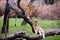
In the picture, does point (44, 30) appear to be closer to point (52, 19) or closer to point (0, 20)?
point (52, 19)

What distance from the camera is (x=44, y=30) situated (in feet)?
15.8

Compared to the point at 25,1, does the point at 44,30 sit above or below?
below

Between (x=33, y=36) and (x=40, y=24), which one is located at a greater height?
(x=40, y=24)

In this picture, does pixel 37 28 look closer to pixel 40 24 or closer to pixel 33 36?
pixel 40 24

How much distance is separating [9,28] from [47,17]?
79 cm

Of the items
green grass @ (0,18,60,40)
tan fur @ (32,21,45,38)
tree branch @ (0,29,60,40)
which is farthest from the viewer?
green grass @ (0,18,60,40)

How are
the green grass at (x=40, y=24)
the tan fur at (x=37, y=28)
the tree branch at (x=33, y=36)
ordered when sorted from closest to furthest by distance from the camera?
the tree branch at (x=33, y=36), the tan fur at (x=37, y=28), the green grass at (x=40, y=24)

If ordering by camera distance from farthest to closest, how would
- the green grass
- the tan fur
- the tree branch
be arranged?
the green grass → the tan fur → the tree branch

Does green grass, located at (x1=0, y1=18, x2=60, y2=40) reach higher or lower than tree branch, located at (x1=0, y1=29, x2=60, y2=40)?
higher

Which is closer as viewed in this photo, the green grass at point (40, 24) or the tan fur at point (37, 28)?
the tan fur at point (37, 28)

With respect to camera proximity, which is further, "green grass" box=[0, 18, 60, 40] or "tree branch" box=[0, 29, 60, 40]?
"green grass" box=[0, 18, 60, 40]

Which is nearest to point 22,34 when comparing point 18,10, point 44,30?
point 18,10

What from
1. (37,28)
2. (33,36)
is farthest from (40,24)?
(33,36)

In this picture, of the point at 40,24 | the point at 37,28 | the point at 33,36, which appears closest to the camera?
the point at 33,36
